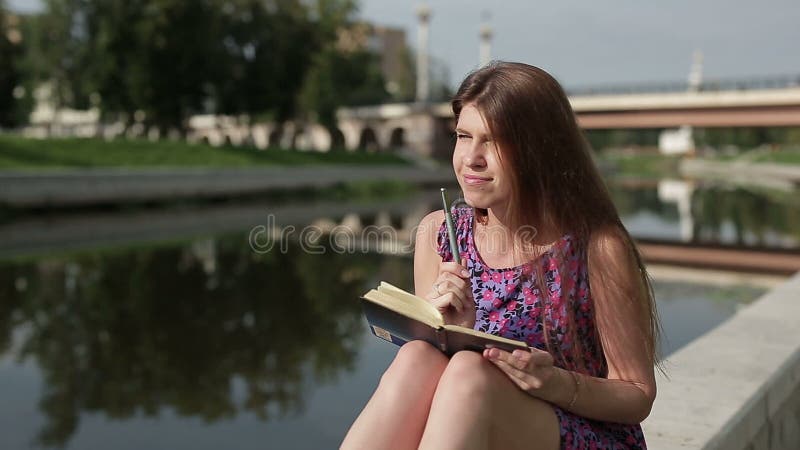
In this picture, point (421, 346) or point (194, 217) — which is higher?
point (421, 346)

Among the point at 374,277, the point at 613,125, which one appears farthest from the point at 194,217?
the point at 613,125

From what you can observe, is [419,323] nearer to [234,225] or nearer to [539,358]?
[539,358]

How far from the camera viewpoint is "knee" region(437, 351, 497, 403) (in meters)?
1.70

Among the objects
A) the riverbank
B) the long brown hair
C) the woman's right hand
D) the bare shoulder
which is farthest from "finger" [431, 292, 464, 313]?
the riverbank

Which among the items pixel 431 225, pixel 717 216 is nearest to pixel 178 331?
pixel 431 225

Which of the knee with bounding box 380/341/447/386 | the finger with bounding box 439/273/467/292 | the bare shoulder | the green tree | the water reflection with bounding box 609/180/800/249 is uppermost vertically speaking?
the green tree

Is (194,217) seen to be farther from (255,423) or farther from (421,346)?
(421,346)

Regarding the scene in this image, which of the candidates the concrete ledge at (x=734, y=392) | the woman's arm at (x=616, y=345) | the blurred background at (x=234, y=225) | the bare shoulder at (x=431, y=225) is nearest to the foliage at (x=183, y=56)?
the blurred background at (x=234, y=225)

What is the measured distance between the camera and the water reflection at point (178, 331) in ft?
18.5

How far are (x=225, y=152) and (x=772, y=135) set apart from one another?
4926cm

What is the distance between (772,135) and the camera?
206ft

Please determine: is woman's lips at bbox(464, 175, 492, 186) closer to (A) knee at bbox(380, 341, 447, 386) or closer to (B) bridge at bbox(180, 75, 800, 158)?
(A) knee at bbox(380, 341, 447, 386)

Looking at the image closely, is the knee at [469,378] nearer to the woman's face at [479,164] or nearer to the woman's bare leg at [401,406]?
the woman's bare leg at [401,406]

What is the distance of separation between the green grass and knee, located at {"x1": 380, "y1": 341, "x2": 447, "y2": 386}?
20.6m
